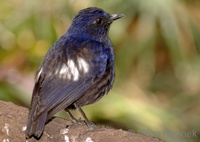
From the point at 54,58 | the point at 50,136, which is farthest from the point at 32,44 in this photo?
the point at 50,136

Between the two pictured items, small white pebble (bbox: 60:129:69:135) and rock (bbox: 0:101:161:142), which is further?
small white pebble (bbox: 60:129:69:135)

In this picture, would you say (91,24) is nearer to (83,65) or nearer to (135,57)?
(83,65)

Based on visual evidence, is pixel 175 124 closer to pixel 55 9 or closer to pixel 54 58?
pixel 55 9

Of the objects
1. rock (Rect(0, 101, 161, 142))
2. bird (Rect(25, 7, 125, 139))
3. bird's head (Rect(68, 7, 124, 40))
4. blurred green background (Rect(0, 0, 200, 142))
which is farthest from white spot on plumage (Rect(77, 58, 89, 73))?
blurred green background (Rect(0, 0, 200, 142))

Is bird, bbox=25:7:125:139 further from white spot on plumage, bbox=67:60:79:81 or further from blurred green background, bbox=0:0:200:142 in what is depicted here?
blurred green background, bbox=0:0:200:142

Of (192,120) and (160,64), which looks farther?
(160,64)

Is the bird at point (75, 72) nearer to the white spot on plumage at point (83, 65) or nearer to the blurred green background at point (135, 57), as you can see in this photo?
the white spot on plumage at point (83, 65)

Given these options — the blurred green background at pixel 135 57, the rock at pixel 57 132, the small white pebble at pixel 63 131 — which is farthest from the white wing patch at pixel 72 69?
the blurred green background at pixel 135 57
